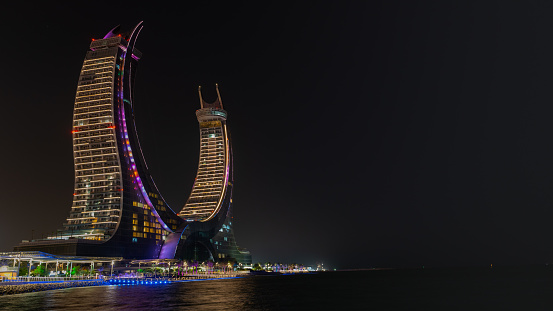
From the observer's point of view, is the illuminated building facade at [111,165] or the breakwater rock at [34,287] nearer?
the breakwater rock at [34,287]

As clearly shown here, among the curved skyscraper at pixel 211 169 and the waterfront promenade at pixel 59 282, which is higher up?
the curved skyscraper at pixel 211 169

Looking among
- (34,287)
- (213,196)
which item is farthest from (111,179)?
(213,196)

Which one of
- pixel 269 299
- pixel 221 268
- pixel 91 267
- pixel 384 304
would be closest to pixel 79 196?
pixel 91 267

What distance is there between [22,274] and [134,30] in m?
71.6

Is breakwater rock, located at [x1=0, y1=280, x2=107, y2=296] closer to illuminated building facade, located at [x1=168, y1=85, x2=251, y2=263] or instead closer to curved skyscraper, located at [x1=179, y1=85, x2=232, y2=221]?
illuminated building facade, located at [x1=168, y1=85, x2=251, y2=263]

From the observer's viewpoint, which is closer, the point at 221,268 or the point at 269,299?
the point at 269,299

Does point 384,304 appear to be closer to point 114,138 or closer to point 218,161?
point 114,138

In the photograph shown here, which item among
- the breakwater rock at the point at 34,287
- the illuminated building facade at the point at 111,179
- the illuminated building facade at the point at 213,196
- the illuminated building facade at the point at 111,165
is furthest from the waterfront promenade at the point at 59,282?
the illuminated building facade at the point at 213,196

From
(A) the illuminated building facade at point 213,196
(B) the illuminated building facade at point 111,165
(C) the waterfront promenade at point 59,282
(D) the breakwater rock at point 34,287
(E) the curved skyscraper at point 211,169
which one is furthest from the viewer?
(E) the curved skyscraper at point 211,169

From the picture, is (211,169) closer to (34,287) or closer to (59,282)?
(59,282)

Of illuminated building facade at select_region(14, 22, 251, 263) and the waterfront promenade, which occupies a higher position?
illuminated building facade at select_region(14, 22, 251, 263)

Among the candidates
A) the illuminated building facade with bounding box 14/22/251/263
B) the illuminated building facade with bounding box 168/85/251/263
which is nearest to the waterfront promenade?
the illuminated building facade with bounding box 14/22/251/263

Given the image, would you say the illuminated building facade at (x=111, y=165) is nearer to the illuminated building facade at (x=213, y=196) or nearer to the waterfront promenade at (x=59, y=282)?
the waterfront promenade at (x=59, y=282)

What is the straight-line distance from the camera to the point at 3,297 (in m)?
62.9
